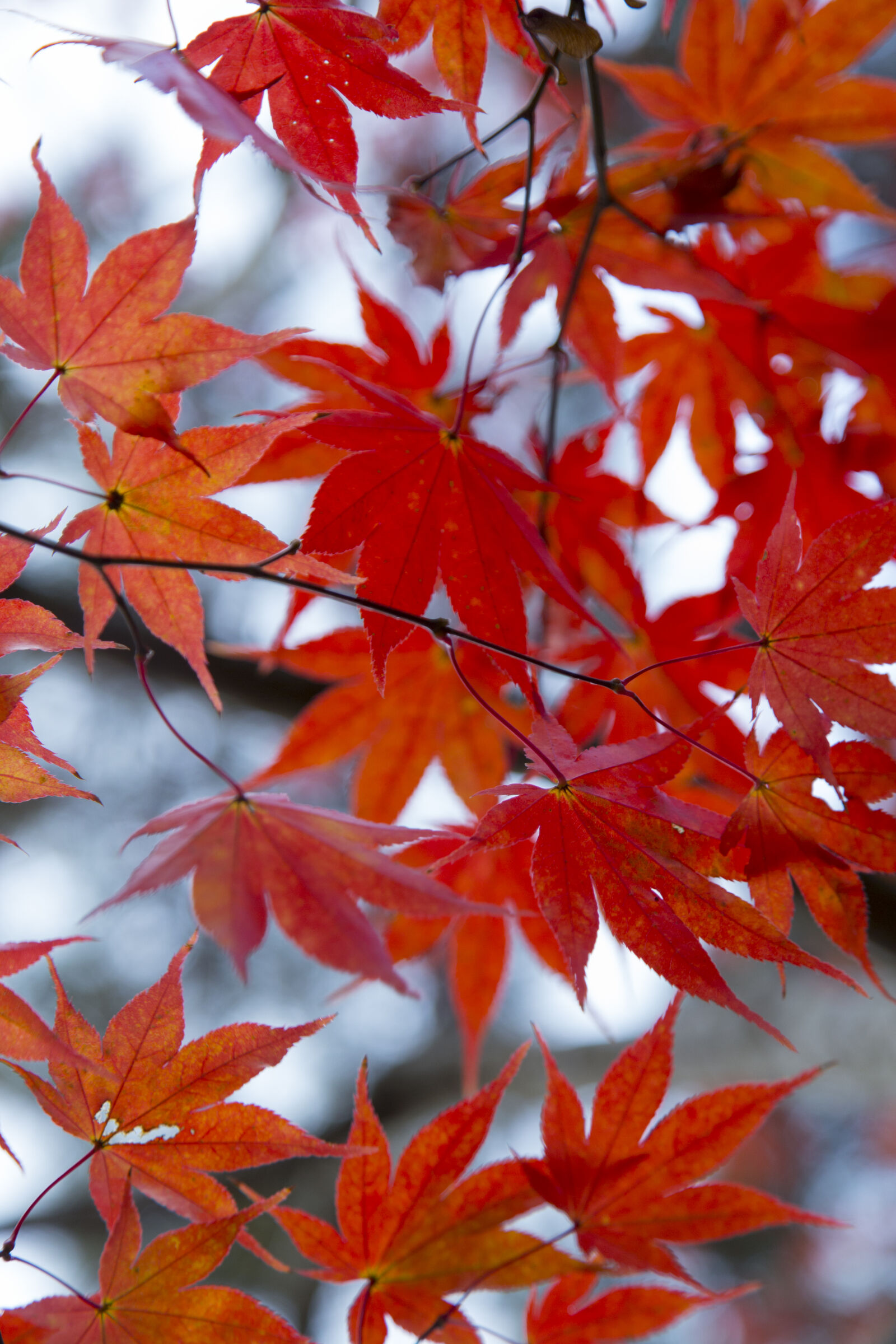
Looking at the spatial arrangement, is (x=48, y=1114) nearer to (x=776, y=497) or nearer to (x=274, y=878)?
(x=274, y=878)

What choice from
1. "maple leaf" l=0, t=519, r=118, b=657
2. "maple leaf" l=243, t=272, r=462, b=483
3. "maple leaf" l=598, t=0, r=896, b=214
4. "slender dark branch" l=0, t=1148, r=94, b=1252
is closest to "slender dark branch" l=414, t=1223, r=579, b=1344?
"slender dark branch" l=0, t=1148, r=94, b=1252

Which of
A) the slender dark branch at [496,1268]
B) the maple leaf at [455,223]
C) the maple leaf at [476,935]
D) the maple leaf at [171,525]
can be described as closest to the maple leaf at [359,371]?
the maple leaf at [455,223]

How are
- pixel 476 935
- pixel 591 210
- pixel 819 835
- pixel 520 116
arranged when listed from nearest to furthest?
pixel 819 835 < pixel 520 116 < pixel 591 210 < pixel 476 935

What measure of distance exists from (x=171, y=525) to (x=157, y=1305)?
0.45 meters

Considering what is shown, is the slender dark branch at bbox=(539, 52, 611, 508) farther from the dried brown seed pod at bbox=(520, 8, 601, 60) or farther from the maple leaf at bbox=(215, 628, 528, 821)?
the maple leaf at bbox=(215, 628, 528, 821)

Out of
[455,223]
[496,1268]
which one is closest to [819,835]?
[496,1268]

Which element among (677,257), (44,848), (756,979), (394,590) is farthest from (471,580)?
(44,848)

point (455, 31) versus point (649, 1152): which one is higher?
point (455, 31)

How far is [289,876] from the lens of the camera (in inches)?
16.0

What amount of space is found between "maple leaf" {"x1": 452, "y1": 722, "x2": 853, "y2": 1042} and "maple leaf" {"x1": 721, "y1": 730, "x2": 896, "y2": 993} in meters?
0.03

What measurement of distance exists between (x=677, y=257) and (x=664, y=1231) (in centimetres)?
75

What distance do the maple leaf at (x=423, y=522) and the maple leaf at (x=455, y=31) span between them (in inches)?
7.5

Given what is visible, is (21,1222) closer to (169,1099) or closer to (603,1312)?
(169,1099)

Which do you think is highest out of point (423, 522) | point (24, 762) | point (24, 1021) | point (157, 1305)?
point (423, 522)
